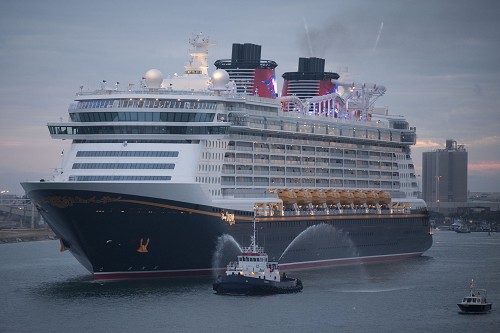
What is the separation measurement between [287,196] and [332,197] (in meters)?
8.30

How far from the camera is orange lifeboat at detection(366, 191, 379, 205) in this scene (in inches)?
4433

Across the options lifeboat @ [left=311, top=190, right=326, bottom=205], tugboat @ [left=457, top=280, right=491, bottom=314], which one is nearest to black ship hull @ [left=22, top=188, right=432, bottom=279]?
lifeboat @ [left=311, top=190, right=326, bottom=205]

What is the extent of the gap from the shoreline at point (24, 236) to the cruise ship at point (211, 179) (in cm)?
6545

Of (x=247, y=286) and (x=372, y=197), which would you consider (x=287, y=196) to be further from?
(x=247, y=286)

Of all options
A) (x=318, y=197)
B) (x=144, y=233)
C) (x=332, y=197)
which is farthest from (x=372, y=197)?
(x=144, y=233)

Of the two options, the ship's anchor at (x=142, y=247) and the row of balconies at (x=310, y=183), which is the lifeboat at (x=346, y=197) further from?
the ship's anchor at (x=142, y=247)

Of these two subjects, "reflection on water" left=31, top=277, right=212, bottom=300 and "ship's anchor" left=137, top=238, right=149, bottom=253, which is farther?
"ship's anchor" left=137, top=238, right=149, bottom=253

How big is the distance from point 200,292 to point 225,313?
338 inches

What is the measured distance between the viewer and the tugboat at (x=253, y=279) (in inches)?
3179

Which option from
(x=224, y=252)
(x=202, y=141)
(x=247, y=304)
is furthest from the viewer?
(x=202, y=141)

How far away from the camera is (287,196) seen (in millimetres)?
99375

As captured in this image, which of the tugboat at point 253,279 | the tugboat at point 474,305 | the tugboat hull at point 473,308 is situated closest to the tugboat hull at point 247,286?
the tugboat at point 253,279

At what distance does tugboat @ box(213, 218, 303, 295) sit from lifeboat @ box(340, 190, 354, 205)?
2443 centimetres

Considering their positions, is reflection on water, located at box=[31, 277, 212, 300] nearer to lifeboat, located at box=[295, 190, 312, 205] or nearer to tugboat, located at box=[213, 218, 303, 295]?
tugboat, located at box=[213, 218, 303, 295]
